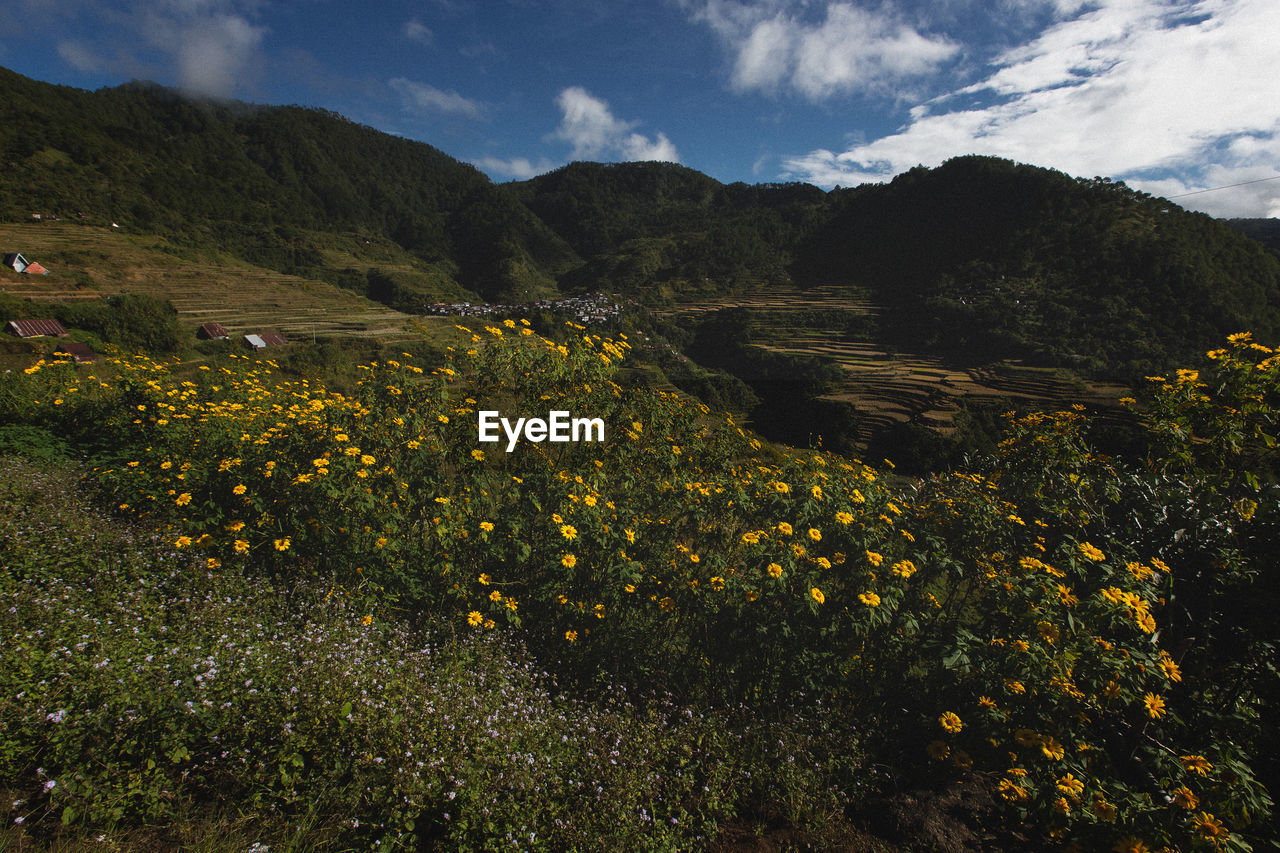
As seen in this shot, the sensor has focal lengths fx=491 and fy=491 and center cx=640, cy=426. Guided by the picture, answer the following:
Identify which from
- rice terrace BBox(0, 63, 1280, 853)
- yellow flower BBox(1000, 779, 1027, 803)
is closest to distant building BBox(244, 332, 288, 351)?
rice terrace BBox(0, 63, 1280, 853)

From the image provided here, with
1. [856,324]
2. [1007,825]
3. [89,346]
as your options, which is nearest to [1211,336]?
[856,324]

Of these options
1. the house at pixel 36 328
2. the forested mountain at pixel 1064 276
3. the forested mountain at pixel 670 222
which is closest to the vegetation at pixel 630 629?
the house at pixel 36 328

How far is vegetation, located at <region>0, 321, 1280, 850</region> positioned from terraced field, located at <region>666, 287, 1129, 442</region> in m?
5.08

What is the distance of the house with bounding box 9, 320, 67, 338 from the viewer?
17.3 metres

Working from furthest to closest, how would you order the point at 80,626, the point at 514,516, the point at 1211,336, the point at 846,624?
1. the point at 1211,336
2. the point at 514,516
3. the point at 846,624
4. the point at 80,626

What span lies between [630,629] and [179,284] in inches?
2447

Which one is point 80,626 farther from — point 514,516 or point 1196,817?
point 1196,817

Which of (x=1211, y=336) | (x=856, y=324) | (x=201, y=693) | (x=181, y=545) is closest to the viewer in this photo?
(x=201, y=693)

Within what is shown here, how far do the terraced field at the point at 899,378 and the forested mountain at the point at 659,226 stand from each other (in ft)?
11.6

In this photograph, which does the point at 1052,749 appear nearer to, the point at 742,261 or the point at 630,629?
the point at 630,629

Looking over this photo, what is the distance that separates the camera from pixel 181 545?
3783 millimetres

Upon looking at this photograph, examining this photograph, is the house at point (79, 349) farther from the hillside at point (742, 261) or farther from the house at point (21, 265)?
the house at point (21, 265)

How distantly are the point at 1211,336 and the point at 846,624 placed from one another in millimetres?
44409

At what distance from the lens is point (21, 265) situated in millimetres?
35094
